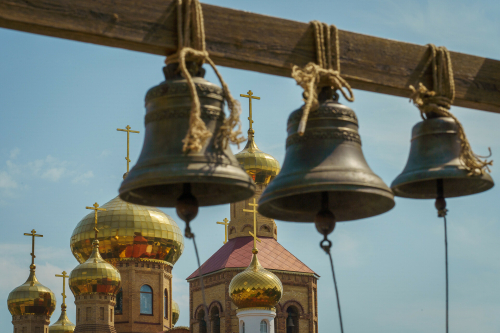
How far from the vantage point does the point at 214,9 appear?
483 centimetres

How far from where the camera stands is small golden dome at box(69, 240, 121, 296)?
2698cm

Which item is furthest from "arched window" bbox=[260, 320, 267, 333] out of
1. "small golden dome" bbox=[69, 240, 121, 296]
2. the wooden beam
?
the wooden beam

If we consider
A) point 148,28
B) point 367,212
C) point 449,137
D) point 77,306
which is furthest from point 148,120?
point 77,306

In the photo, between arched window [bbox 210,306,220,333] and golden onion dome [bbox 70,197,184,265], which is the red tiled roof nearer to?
arched window [bbox 210,306,220,333]

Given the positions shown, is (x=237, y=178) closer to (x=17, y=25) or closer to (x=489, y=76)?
(x=17, y=25)

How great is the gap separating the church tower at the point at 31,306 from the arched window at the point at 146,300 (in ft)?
9.49

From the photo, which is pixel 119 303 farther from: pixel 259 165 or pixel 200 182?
pixel 200 182

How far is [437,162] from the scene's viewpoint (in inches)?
209

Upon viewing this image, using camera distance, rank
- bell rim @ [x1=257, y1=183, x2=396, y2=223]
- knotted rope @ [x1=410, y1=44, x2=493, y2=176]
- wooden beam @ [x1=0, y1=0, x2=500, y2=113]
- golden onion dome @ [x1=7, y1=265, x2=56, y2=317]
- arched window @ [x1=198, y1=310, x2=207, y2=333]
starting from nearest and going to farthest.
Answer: wooden beam @ [x1=0, y1=0, x2=500, y2=113], bell rim @ [x1=257, y1=183, x2=396, y2=223], knotted rope @ [x1=410, y1=44, x2=493, y2=176], golden onion dome @ [x1=7, y1=265, x2=56, y2=317], arched window @ [x1=198, y1=310, x2=207, y2=333]

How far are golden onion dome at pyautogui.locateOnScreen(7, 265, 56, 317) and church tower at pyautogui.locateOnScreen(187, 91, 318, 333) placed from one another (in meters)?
5.52

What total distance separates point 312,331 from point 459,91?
2860 centimetres

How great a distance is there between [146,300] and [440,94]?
2700 centimetres

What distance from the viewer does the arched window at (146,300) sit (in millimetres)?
31328

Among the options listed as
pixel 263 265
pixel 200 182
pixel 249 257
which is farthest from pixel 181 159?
pixel 249 257
